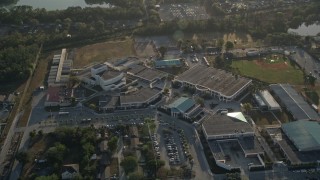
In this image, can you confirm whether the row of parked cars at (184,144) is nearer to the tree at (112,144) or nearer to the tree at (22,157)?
the tree at (112,144)

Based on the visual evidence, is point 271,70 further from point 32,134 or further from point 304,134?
point 32,134

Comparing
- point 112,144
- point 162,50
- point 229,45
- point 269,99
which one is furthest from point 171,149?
point 229,45

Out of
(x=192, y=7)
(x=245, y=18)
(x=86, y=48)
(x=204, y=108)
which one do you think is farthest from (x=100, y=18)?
(x=204, y=108)

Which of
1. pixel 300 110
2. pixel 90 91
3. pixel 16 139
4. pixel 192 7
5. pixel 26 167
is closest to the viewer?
pixel 26 167

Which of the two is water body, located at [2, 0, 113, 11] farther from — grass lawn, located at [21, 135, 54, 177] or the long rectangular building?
grass lawn, located at [21, 135, 54, 177]

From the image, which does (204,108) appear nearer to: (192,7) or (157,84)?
(157,84)

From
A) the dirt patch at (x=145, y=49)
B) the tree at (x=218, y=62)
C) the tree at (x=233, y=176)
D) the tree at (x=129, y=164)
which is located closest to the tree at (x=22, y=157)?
the tree at (x=129, y=164)

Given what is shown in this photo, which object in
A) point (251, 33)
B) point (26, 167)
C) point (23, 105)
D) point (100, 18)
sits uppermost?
point (100, 18)
